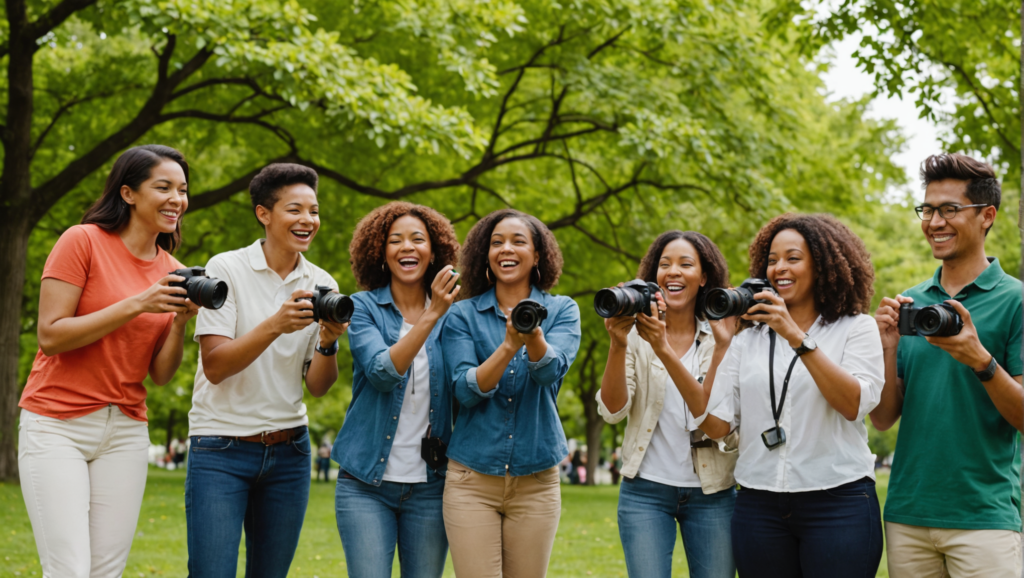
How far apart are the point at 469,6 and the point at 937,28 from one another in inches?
219

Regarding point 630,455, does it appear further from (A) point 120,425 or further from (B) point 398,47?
(B) point 398,47

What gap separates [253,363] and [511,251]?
129 centimetres

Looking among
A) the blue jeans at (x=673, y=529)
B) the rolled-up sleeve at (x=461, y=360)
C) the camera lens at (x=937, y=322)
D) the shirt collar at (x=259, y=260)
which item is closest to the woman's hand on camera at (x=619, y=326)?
the rolled-up sleeve at (x=461, y=360)

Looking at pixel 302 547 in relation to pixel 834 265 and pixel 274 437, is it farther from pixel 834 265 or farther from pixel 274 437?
pixel 834 265

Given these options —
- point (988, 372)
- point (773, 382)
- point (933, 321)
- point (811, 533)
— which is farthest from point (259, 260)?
point (988, 372)

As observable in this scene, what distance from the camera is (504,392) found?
397cm

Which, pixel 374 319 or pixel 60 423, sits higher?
pixel 374 319

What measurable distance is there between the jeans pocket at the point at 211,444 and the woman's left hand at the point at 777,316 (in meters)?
2.35

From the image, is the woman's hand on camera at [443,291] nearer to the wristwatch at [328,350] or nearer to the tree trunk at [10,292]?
the wristwatch at [328,350]

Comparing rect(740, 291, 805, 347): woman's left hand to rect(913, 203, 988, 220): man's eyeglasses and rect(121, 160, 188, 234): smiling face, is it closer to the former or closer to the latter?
rect(913, 203, 988, 220): man's eyeglasses

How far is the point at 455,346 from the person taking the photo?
4020mm

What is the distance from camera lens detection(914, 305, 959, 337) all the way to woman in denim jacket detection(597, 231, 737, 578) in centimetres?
92

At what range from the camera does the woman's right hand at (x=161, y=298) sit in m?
3.60

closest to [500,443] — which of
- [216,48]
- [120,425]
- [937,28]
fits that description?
[120,425]
